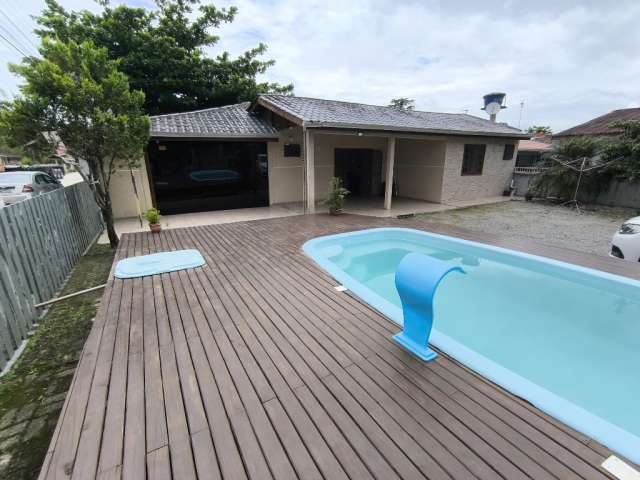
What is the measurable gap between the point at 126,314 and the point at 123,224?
215 inches

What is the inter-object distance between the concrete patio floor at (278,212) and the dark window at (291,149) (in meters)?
1.66

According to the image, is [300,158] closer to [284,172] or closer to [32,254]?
[284,172]

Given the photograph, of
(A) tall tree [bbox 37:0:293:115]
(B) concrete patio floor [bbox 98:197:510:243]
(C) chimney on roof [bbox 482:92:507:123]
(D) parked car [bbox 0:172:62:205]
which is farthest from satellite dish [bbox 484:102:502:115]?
(D) parked car [bbox 0:172:62:205]

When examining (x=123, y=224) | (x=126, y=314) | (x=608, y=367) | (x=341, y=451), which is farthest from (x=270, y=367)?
(x=123, y=224)

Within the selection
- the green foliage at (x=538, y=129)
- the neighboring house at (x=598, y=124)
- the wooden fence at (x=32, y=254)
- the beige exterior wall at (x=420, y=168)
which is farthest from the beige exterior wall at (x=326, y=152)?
the green foliage at (x=538, y=129)

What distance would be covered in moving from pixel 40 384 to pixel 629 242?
290 inches

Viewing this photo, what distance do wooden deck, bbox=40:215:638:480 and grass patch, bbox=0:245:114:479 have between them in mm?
326

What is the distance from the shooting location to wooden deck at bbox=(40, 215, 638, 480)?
54.8 inches

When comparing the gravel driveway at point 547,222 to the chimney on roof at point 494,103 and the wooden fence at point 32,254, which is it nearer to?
the chimney on roof at point 494,103

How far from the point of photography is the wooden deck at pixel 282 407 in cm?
139

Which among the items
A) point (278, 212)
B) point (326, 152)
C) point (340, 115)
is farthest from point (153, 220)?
point (326, 152)

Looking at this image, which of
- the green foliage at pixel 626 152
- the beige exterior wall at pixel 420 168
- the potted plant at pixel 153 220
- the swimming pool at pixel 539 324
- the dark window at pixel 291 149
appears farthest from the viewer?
the beige exterior wall at pixel 420 168

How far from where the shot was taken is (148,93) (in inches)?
539

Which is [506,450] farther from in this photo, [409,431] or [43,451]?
[43,451]
